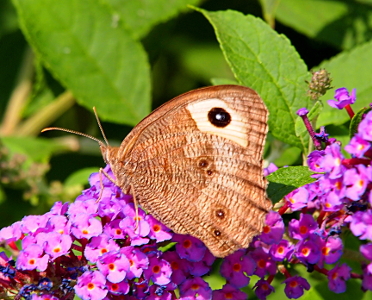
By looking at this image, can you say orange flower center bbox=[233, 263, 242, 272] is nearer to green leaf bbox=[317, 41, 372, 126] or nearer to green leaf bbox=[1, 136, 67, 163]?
green leaf bbox=[317, 41, 372, 126]

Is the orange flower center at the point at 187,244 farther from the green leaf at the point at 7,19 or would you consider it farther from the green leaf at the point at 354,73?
the green leaf at the point at 7,19

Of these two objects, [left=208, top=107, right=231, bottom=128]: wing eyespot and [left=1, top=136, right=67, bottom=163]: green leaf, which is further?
[left=1, top=136, right=67, bottom=163]: green leaf

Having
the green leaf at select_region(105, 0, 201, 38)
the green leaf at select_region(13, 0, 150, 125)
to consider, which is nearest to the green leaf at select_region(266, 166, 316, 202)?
the green leaf at select_region(13, 0, 150, 125)

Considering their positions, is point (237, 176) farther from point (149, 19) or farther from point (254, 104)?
point (149, 19)

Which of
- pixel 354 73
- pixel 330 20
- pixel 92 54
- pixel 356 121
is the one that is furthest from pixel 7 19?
pixel 356 121

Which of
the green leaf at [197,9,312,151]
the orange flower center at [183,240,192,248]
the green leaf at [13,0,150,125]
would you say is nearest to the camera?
the orange flower center at [183,240,192,248]

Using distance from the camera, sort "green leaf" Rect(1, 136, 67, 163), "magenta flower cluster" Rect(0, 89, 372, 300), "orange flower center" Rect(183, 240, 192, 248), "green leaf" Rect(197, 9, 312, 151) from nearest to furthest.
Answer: "magenta flower cluster" Rect(0, 89, 372, 300), "orange flower center" Rect(183, 240, 192, 248), "green leaf" Rect(197, 9, 312, 151), "green leaf" Rect(1, 136, 67, 163)

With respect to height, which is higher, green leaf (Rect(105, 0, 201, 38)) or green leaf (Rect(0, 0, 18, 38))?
green leaf (Rect(105, 0, 201, 38))

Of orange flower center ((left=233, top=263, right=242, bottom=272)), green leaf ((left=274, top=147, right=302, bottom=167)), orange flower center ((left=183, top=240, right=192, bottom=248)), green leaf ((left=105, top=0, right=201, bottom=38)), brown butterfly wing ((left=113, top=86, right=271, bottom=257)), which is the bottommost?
orange flower center ((left=233, top=263, right=242, bottom=272))
